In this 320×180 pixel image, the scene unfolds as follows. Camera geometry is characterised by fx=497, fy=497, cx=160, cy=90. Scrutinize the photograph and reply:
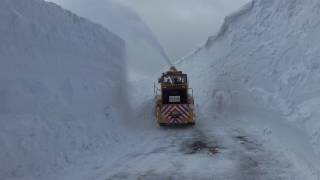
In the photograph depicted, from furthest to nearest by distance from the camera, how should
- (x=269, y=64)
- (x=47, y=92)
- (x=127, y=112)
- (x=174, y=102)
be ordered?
(x=127, y=112)
(x=174, y=102)
(x=269, y=64)
(x=47, y=92)

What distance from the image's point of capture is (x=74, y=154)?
43.4 ft

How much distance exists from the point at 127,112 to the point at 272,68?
7.50m

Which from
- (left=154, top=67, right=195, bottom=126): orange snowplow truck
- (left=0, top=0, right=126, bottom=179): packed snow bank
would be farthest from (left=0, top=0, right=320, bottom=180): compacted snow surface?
(left=154, top=67, right=195, bottom=126): orange snowplow truck

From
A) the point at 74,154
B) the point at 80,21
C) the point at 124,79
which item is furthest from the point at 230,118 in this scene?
the point at 74,154

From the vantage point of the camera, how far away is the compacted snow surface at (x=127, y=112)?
11609mm

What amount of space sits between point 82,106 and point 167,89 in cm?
742

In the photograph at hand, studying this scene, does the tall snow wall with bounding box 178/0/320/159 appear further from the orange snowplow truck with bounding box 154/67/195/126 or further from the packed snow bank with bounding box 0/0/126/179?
the packed snow bank with bounding box 0/0/126/179

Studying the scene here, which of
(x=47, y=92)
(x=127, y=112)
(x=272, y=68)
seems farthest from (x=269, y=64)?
(x=47, y=92)

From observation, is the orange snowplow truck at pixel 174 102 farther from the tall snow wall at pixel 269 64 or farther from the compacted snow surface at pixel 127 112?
the tall snow wall at pixel 269 64

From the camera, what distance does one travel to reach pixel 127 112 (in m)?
24.8

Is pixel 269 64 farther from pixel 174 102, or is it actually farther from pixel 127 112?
pixel 127 112

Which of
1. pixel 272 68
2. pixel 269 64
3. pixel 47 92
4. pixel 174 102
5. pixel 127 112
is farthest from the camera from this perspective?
pixel 127 112

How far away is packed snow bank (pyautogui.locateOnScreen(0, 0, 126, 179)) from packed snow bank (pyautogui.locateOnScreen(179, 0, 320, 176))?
6088 millimetres

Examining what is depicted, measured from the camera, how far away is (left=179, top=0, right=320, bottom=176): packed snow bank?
1546cm
